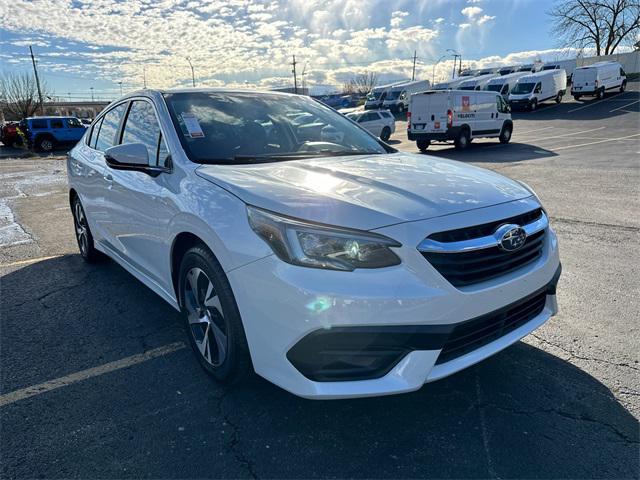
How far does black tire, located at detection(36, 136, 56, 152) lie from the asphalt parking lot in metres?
25.8

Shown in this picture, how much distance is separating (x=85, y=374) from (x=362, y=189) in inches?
81.6

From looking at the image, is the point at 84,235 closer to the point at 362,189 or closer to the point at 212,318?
the point at 212,318

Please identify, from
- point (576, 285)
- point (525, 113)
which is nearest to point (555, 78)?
point (525, 113)

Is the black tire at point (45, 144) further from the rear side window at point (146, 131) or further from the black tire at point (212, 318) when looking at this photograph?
the black tire at point (212, 318)

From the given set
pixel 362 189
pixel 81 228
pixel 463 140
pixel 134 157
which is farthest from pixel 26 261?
pixel 463 140

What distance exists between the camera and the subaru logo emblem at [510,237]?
218cm

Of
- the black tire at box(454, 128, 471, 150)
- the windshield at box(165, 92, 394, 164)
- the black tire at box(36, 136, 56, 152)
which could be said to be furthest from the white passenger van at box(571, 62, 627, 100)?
the windshield at box(165, 92, 394, 164)

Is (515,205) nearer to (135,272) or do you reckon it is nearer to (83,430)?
(83,430)

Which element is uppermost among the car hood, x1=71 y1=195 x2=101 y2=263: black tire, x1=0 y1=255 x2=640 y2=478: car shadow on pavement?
the car hood

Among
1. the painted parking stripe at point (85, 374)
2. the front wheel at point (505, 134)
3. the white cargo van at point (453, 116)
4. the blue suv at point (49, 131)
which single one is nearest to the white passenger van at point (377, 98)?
the front wheel at point (505, 134)

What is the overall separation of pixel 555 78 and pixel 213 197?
3904cm

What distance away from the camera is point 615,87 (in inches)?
1443

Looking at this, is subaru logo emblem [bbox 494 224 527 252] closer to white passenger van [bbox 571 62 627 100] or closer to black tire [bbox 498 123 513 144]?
black tire [bbox 498 123 513 144]

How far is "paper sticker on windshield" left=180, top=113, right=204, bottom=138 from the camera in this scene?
3008 mm
